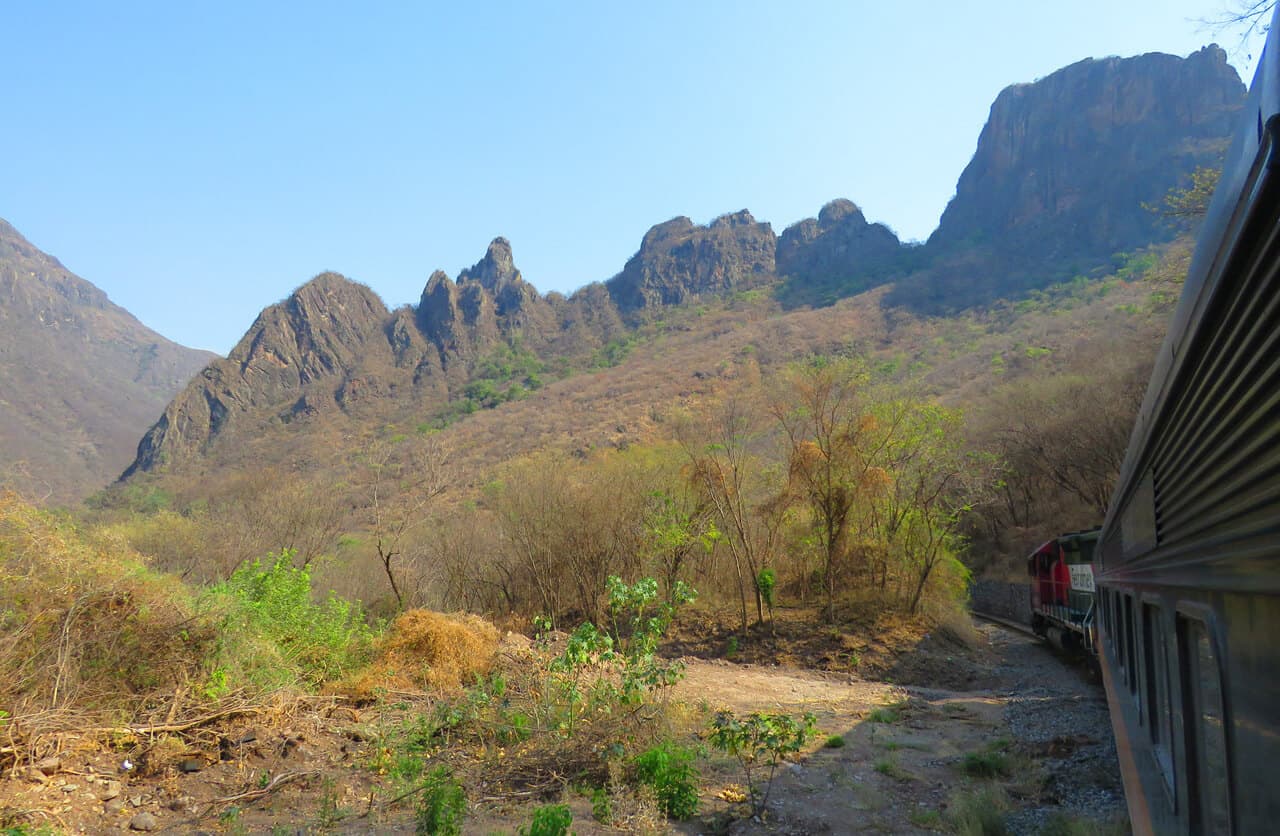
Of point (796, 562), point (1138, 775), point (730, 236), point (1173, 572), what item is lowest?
point (796, 562)

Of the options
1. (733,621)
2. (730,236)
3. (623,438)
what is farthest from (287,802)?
(730,236)

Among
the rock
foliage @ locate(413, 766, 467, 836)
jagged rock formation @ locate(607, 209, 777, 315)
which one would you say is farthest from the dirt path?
jagged rock formation @ locate(607, 209, 777, 315)

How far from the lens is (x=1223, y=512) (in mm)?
1745

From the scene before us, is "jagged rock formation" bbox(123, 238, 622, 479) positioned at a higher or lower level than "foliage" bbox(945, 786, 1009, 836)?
higher

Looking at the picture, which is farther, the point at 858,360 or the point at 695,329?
the point at 695,329

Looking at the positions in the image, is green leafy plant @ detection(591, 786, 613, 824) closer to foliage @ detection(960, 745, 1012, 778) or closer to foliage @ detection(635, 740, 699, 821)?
foliage @ detection(635, 740, 699, 821)

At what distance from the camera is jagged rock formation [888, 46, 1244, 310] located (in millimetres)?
66688

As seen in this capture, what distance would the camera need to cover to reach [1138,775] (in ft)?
12.9

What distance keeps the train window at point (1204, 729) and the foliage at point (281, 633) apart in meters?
8.73

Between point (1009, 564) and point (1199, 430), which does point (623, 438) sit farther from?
point (1199, 430)

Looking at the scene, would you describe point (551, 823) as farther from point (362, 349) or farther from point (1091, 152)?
point (1091, 152)

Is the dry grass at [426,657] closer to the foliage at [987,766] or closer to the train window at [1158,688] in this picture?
the foliage at [987,766]

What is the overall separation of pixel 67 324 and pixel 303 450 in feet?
196

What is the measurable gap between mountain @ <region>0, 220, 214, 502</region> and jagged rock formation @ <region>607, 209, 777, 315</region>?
53324 millimetres
